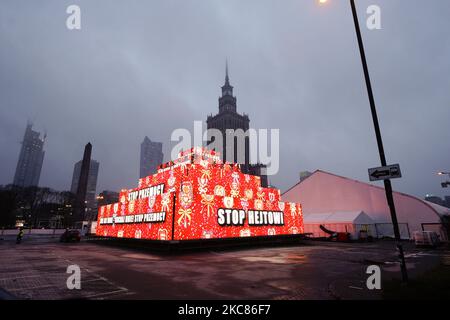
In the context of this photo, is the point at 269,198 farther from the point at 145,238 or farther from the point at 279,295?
the point at 279,295

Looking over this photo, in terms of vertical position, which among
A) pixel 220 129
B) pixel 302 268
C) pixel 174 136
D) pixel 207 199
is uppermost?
pixel 220 129

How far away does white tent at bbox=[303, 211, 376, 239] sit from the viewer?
116ft

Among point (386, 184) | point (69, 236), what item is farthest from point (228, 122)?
point (386, 184)

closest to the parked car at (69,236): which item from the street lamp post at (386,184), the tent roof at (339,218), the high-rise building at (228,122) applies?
the tent roof at (339,218)

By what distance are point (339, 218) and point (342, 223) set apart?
1576 mm

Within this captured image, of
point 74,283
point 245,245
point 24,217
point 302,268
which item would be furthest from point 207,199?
point 24,217

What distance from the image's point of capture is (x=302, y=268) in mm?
12031

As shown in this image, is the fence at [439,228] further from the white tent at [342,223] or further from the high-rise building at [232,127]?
the high-rise building at [232,127]

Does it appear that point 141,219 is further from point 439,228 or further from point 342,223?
point 439,228

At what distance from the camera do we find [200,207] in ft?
72.6

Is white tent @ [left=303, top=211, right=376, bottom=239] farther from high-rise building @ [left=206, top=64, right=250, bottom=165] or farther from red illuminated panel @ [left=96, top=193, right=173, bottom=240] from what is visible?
high-rise building @ [left=206, top=64, right=250, bottom=165]

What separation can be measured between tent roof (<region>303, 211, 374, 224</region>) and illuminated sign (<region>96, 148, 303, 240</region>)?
905cm

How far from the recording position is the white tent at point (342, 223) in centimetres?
3541
